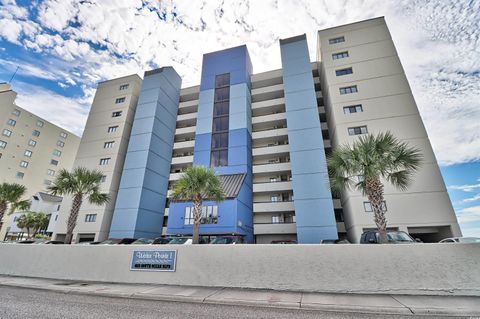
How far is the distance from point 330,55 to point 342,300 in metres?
29.3

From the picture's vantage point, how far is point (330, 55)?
28.7 meters

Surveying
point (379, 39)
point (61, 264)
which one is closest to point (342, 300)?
point (61, 264)

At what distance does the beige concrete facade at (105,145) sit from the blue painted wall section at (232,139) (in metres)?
11.3

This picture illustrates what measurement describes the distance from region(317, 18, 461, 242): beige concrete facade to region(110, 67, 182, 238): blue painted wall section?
23.9m

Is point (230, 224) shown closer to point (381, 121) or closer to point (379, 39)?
point (381, 121)

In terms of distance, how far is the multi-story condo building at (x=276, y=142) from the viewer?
22.5 meters

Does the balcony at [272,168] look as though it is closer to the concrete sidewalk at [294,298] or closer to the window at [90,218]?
the concrete sidewalk at [294,298]

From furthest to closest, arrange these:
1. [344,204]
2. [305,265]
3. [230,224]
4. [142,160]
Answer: [142,160] < [344,204] < [230,224] < [305,265]

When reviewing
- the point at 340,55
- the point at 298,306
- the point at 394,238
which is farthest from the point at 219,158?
the point at 298,306

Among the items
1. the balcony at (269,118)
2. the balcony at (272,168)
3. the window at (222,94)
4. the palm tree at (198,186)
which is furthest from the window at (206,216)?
the window at (222,94)


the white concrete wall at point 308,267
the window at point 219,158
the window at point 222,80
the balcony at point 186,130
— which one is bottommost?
the white concrete wall at point 308,267

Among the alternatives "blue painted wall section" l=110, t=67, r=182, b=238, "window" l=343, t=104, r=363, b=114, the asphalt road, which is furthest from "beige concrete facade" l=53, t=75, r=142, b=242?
"window" l=343, t=104, r=363, b=114

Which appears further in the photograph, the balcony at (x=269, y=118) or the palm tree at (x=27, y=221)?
the palm tree at (x=27, y=221)

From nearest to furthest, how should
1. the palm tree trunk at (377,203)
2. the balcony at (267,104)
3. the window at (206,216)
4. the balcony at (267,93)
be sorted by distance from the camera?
the palm tree trunk at (377,203) → the window at (206,216) → the balcony at (267,104) → the balcony at (267,93)
